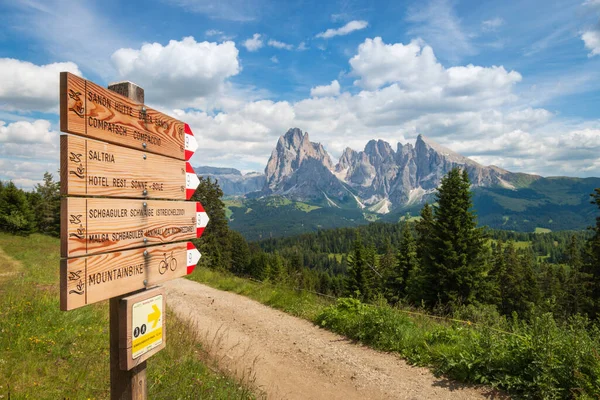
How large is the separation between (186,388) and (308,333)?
476cm

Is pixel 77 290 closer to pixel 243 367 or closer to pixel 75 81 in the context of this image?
pixel 75 81

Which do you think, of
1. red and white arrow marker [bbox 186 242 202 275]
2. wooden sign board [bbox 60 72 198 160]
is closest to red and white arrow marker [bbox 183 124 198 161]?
wooden sign board [bbox 60 72 198 160]

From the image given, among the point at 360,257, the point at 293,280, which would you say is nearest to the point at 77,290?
the point at 293,280

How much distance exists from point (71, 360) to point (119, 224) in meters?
4.01

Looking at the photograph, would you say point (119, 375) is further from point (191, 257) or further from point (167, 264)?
point (191, 257)

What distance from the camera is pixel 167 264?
3590 mm

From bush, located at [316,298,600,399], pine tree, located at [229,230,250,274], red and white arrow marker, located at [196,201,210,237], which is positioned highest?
red and white arrow marker, located at [196,201,210,237]

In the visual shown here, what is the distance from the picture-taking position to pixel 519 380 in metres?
5.54

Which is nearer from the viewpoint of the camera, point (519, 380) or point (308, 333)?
point (519, 380)

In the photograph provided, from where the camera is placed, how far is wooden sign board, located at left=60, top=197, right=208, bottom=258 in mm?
2537

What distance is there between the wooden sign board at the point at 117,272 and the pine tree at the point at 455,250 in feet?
109

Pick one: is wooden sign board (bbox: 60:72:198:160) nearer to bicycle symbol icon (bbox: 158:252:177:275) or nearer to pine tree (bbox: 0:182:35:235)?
bicycle symbol icon (bbox: 158:252:177:275)

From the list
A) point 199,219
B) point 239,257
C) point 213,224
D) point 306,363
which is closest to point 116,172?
point 199,219

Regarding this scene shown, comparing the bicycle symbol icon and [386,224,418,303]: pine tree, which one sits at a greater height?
the bicycle symbol icon
